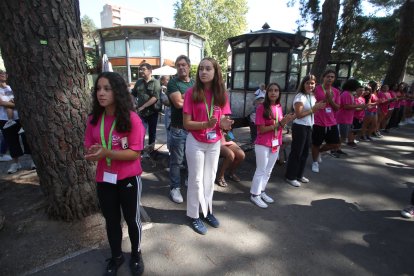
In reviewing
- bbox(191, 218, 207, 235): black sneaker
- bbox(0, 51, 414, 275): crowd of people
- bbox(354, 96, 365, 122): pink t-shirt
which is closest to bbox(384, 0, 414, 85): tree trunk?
bbox(354, 96, 365, 122): pink t-shirt

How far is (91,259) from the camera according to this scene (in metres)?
2.46

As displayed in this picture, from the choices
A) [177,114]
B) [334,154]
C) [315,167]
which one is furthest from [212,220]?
[334,154]

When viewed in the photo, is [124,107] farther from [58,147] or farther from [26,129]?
[26,129]

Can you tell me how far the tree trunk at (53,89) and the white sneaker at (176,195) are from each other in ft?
3.87

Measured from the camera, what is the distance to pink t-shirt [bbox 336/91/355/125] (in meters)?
6.05

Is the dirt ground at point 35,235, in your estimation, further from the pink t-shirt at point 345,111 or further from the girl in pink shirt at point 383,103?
the girl in pink shirt at point 383,103

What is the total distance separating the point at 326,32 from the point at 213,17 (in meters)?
32.5

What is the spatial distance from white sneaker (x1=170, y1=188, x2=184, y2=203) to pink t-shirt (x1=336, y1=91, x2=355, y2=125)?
4.70m

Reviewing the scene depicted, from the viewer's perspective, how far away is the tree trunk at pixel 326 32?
7475 millimetres

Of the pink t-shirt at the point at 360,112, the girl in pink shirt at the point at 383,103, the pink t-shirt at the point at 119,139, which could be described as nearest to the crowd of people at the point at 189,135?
the pink t-shirt at the point at 119,139

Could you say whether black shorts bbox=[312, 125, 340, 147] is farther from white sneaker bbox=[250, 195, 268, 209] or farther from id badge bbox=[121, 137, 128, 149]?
id badge bbox=[121, 137, 128, 149]

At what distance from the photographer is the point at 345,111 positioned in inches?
246

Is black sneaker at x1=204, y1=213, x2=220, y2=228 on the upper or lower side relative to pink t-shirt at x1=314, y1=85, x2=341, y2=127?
lower

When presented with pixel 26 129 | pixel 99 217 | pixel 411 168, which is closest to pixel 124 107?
pixel 26 129
